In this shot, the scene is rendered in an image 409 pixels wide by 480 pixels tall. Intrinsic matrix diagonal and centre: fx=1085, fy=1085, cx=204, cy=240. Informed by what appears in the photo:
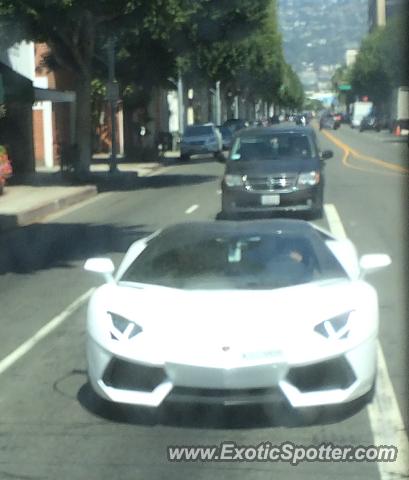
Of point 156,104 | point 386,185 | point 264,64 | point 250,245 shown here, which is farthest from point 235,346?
point 264,64

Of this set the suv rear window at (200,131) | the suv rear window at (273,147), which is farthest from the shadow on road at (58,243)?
the suv rear window at (200,131)

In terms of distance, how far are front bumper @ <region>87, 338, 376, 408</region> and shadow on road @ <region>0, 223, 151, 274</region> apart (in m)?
8.45

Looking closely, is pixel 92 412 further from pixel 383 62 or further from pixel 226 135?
pixel 383 62

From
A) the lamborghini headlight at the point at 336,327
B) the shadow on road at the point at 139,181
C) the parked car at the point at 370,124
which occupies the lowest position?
the parked car at the point at 370,124

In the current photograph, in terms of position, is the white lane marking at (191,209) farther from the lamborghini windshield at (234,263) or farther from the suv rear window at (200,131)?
the suv rear window at (200,131)

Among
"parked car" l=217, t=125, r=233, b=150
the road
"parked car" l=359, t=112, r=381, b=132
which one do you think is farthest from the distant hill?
the road

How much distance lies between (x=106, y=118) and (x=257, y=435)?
45.2m

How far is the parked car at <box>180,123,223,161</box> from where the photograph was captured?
47344 millimetres

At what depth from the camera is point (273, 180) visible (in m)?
19.7

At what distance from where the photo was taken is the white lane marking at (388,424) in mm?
6109

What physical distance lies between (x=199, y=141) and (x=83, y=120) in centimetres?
1519

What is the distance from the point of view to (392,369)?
28.1 feet

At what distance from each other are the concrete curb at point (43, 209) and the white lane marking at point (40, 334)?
29.6 feet

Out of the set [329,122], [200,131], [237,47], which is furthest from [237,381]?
[329,122]
